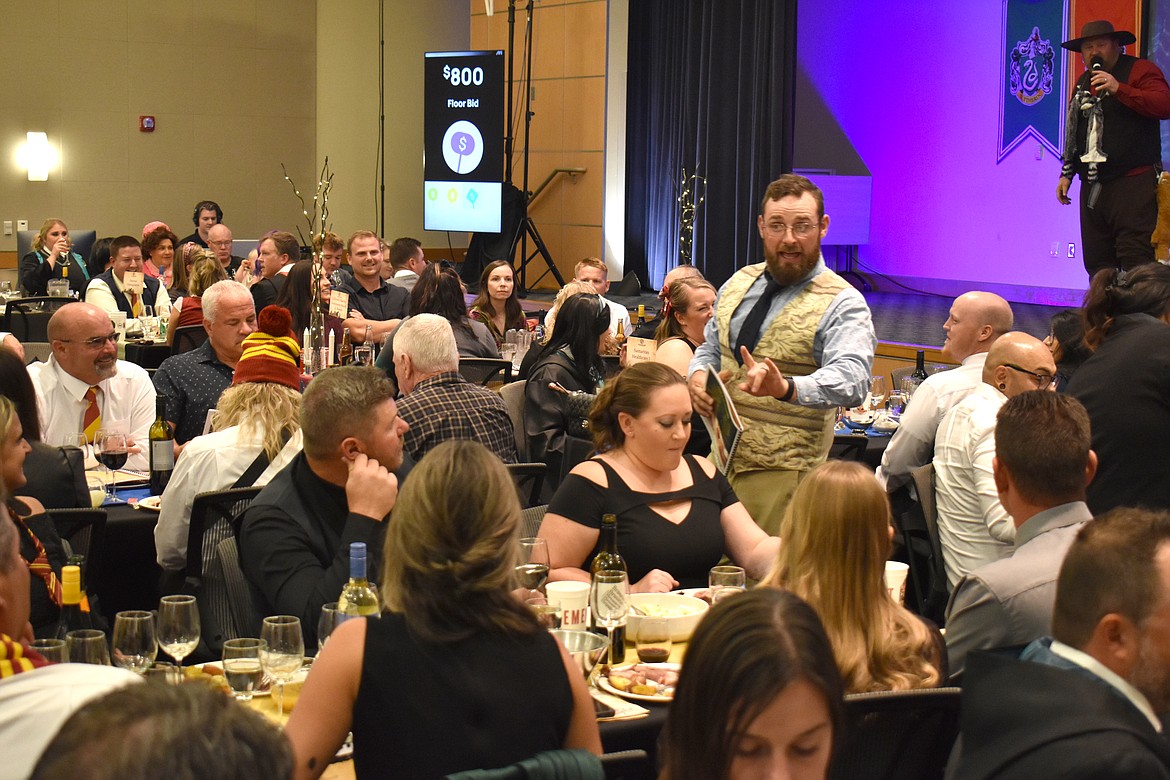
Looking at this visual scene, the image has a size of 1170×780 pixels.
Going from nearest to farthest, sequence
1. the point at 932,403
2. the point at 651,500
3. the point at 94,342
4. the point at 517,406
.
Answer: the point at 651,500 → the point at 932,403 → the point at 94,342 → the point at 517,406

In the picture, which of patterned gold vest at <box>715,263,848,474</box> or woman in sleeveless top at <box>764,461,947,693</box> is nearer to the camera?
woman in sleeveless top at <box>764,461,947,693</box>

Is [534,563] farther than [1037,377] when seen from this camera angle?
No

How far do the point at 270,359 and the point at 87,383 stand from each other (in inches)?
56.7

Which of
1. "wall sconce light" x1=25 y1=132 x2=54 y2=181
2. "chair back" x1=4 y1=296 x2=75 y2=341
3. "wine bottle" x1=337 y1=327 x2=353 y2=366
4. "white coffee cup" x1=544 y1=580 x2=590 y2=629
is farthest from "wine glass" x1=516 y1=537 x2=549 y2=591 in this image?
"wall sconce light" x1=25 y1=132 x2=54 y2=181

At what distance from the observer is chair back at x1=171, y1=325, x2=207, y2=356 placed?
22.7 feet

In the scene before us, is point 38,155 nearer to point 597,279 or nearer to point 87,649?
point 597,279

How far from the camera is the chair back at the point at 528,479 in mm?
4125

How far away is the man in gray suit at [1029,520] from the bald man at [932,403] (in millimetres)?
1653

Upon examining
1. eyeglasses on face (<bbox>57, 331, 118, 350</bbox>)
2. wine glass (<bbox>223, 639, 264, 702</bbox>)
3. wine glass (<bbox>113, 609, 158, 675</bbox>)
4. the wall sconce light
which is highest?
the wall sconce light

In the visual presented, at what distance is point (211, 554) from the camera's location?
348 centimetres

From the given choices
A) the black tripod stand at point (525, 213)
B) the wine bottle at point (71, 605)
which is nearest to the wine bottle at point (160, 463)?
the wine bottle at point (71, 605)

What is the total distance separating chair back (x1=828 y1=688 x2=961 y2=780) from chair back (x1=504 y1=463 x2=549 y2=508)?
200cm

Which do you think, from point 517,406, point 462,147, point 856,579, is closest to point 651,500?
point 856,579

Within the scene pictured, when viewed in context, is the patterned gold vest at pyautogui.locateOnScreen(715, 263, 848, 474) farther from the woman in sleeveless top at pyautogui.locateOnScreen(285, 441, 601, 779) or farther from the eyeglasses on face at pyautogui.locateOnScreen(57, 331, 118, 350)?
the eyeglasses on face at pyautogui.locateOnScreen(57, 331, 118, 350)
